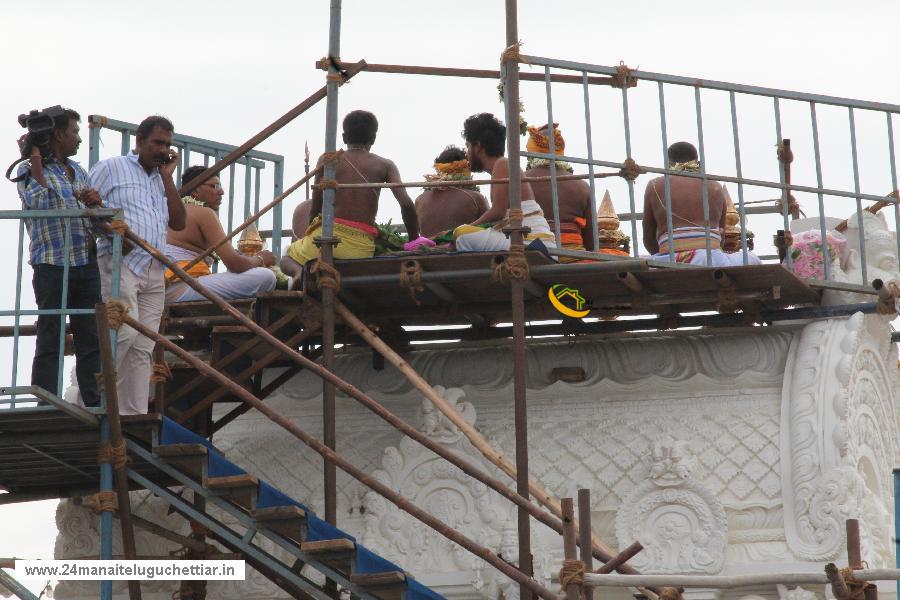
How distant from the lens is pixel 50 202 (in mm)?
14102

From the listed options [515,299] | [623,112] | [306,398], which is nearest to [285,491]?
[306,398]

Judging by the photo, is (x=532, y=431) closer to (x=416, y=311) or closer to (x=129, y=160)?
(x=416, y=311)

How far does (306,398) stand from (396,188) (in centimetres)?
224

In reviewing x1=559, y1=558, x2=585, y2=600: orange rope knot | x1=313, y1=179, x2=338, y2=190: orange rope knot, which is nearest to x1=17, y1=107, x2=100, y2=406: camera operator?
x1=313, y1=179, x2=338, y2=190: orange rope knot

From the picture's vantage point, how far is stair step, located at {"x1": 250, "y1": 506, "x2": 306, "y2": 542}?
45.8ft

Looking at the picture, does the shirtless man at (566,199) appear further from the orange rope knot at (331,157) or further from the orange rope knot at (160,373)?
the orange rope knot at (160,373)

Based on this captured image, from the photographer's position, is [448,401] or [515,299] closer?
[515,299]

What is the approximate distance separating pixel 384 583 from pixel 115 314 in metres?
2.67

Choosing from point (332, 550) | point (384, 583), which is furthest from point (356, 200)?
point (384, 583)

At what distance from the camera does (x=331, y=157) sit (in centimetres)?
1561

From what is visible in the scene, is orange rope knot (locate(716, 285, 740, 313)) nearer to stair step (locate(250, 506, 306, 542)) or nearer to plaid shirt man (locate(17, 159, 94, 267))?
stair step (locate(250, 506, 306, 542))

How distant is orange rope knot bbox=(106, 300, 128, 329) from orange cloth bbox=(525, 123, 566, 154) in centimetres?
403

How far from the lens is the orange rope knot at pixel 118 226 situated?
1400cm

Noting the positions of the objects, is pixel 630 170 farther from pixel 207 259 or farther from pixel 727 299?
pixel 207 259
